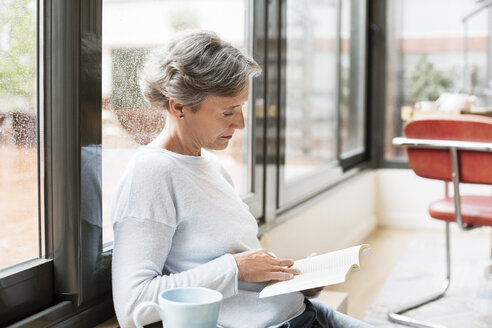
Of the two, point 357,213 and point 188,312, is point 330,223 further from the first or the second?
point 188,312

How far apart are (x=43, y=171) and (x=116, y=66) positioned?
0.33m

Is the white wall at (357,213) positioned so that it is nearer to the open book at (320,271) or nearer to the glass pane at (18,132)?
the open book at (320,271)

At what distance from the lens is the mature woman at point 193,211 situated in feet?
3.99

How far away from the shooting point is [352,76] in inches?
181

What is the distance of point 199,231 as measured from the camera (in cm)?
133

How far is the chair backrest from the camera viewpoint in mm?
2438

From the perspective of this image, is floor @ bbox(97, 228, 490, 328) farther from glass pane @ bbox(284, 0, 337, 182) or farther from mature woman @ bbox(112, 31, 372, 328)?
mature woman @ bbox(112, 31, 372, 328)

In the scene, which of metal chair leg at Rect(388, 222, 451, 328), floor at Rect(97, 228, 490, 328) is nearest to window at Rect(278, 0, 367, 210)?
floor at Rect(97, 228, 490, 328)

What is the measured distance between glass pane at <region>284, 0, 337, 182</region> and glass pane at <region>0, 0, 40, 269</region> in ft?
5.75

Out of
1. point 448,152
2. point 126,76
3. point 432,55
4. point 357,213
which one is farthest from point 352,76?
point 126,76

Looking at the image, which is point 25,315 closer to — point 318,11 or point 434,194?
point 318,11

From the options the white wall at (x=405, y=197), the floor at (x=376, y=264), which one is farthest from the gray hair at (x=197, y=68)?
the white wall at (x=405, y=197)

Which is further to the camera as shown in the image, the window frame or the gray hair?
the window frame

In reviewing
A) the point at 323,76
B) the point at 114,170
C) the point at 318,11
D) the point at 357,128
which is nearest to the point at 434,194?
the point at 357,128
